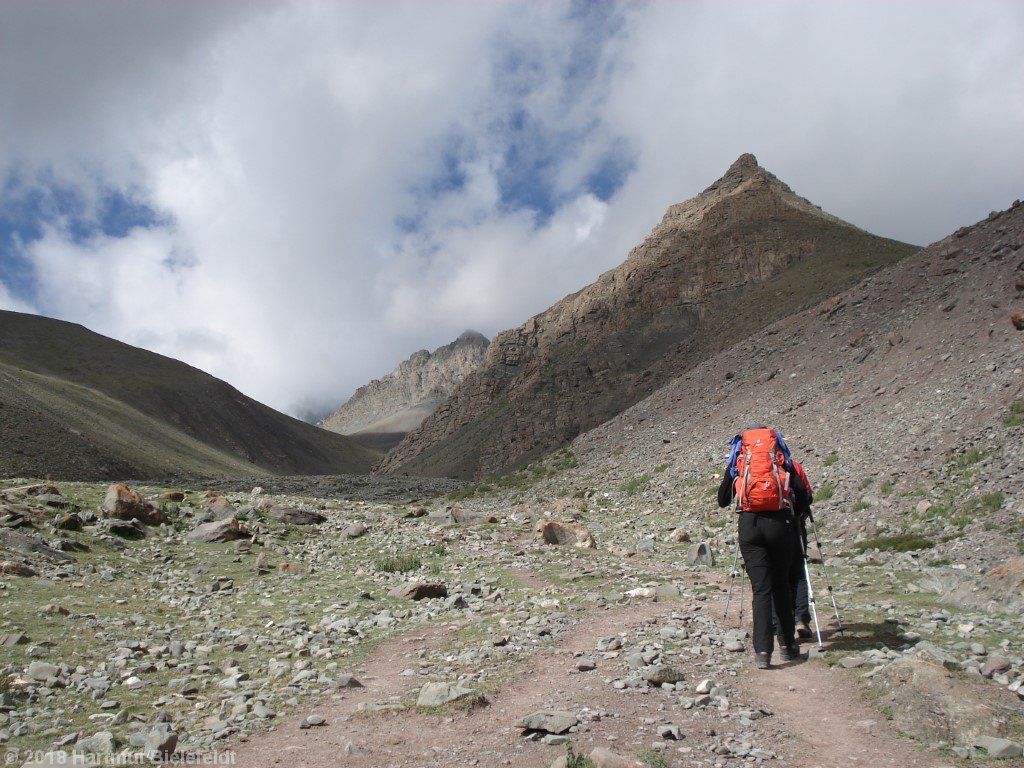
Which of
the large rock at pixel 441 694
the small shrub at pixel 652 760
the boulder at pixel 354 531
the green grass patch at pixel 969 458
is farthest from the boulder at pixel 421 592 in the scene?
the green grass patch at pixel 969 458

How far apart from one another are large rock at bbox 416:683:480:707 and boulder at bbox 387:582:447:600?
5.67 m

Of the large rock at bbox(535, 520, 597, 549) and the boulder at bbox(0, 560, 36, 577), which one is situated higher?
the boulder at bbox(0, 560, 36, 577)

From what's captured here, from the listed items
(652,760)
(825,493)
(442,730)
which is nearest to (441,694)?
(442,730)

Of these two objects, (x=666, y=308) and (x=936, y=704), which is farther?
(x=666, y=308)

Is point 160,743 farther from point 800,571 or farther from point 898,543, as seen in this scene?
point 898,543

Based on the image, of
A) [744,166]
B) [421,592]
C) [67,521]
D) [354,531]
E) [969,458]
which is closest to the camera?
[421,592]

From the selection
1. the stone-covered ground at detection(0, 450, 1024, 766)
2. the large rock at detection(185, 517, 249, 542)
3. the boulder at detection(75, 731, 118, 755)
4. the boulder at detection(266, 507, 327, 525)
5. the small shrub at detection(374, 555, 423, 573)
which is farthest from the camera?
the boulder at detection(266, 507, 327, 525)

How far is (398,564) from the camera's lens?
55.2 feet

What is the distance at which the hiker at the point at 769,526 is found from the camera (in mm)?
8250

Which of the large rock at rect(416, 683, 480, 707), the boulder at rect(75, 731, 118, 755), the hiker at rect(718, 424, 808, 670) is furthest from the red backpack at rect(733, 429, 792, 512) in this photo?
the boulder at rect(75, 731, 118, 755)

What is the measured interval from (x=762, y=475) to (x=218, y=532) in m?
14.9

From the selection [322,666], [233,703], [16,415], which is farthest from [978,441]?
[16,415]

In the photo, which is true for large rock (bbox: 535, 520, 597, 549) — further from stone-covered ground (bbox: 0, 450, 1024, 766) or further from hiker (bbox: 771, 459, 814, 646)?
hiker (bbox: 771, 459, 814, 646)

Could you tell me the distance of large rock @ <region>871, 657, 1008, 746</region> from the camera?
19.3 ft
